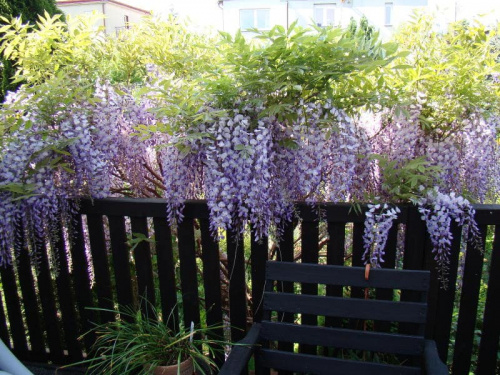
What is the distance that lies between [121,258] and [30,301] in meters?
0.66

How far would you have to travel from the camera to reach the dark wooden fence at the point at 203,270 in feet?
5.84

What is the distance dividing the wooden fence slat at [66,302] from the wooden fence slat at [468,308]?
76.3 inches

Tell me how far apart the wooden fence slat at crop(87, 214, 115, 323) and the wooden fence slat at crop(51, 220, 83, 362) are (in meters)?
0.15

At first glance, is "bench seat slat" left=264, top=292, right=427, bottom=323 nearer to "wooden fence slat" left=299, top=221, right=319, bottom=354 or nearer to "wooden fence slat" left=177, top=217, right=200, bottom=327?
"wooden fence slat" left=299, top=221, right=319, bottom=354

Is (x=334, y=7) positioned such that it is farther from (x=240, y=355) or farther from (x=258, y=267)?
(x=240, y=355)

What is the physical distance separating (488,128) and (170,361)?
173cm

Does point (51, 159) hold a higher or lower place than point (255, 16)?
lower

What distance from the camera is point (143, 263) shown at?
2.04 metres

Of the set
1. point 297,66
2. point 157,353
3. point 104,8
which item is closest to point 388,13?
point 104,8

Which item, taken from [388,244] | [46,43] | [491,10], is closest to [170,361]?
[388,244]

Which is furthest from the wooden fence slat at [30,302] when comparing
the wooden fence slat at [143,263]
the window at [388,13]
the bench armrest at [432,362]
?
the window at [388,13]

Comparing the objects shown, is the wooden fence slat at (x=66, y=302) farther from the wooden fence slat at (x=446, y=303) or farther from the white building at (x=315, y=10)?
the white building at (x=315, y=10)

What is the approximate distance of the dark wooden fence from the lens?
1.78 metres

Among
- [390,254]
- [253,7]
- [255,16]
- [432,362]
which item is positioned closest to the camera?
[432,362]
